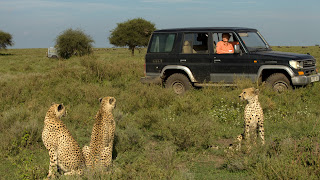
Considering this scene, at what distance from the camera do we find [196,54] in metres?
11.3

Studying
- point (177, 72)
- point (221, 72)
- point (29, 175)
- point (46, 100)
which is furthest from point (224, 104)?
point (29, 175)

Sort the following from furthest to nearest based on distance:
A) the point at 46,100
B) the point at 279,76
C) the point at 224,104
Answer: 1. the point at 46,100
2. the point at 279,76
3. the point at 224,104

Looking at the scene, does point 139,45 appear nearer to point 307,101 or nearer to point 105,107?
point 307,101

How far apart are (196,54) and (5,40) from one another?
5913cm

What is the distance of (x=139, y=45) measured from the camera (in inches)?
2069

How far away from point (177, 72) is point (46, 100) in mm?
4040

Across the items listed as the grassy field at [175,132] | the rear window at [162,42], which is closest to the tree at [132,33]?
the grassy field at [175,132]

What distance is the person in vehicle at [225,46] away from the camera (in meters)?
10.9

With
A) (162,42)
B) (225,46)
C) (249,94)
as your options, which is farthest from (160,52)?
(249,94)

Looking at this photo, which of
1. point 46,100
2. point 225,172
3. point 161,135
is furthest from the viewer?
point 46,100

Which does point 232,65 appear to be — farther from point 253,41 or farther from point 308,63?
point 308,63

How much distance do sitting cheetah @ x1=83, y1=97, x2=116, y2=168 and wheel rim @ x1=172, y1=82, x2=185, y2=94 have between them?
271 inches

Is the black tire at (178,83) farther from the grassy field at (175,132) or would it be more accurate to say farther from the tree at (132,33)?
the tree at (132,33)

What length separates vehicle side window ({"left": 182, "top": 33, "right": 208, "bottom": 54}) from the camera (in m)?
11.4
